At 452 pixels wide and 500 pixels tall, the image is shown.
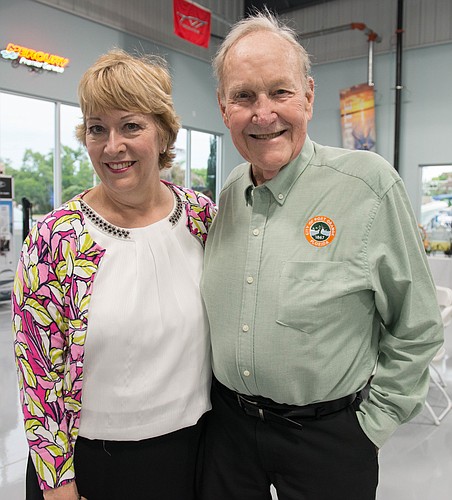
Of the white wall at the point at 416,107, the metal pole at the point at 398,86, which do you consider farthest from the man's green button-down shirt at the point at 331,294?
the white wall at the point at 416,107

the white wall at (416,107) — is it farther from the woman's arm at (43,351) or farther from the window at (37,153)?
the woman's arm at (43,351)

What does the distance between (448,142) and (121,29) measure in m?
7.09

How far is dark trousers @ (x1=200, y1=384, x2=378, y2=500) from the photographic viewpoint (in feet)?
4.75

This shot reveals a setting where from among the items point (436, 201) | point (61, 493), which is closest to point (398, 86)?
point (436, 201)

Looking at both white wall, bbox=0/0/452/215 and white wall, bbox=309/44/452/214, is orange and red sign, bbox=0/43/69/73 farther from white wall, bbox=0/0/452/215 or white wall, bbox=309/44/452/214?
white wall, bbox=309/44/452/214

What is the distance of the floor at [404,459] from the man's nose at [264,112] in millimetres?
2355

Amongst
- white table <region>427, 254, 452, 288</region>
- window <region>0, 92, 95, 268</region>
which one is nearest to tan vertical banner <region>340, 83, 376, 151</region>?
white table <region>427, 254, 452, 288</region>

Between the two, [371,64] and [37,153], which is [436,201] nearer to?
[371,64]

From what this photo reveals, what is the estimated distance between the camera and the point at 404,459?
325 cm

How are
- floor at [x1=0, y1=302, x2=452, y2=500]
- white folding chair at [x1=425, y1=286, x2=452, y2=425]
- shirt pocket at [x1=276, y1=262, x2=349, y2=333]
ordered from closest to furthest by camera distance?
shirt pocket at [x1=276, y1=262, x2=349, y2=333] < floor at [x1=0, y1=302, x2=452, y2=500] < white folding chair at [x1=425, y1=286, x2=452, y2=425]

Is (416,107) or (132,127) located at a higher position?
(416,107)

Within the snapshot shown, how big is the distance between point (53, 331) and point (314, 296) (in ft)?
2.48

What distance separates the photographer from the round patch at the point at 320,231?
1.41 metres

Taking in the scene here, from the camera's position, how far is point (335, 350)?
4.62ft
